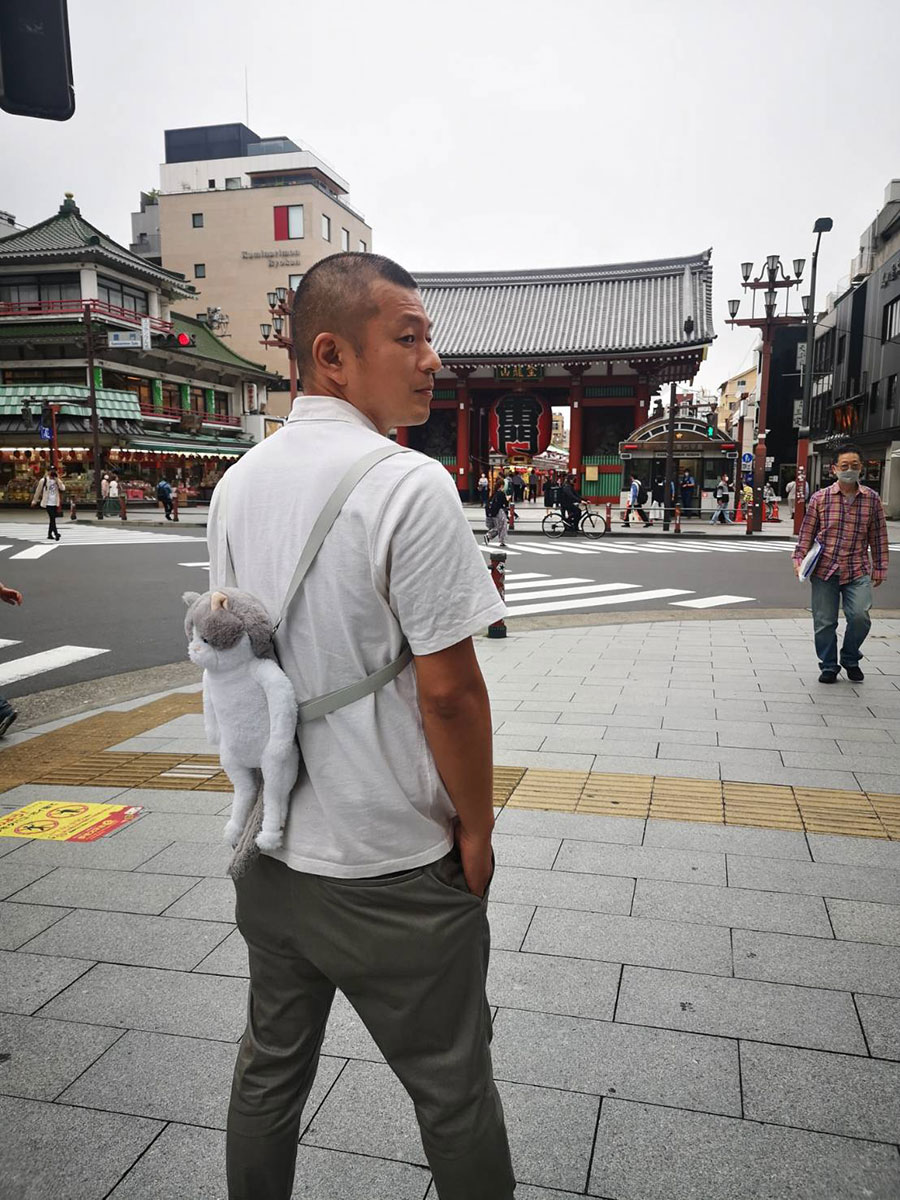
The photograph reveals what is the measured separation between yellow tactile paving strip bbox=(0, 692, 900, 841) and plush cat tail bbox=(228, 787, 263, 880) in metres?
2.74

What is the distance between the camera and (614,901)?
10.3 feet

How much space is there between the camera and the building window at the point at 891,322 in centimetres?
3356

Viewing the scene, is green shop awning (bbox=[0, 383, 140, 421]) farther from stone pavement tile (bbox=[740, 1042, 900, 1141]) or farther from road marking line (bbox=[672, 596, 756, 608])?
stone pavement tile (bbox=[740, 1042, 900, 1141])

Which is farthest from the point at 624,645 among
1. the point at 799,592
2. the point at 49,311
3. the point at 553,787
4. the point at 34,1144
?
the point at 49,311

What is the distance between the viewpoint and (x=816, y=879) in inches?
130

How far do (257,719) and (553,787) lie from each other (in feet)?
10.4

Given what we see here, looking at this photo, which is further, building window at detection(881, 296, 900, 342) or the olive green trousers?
building window at detection(881, 296, 900, 342)

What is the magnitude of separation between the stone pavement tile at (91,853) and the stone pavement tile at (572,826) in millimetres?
1564

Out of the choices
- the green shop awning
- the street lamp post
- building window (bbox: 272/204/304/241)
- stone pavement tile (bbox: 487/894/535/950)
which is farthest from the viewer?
building window (bbox: 272/204/304/241)

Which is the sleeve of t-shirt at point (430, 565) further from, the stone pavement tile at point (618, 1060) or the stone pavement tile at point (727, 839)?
the stone pavement tile at point (727, 839)

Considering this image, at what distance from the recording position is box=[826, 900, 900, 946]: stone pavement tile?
2.88 m

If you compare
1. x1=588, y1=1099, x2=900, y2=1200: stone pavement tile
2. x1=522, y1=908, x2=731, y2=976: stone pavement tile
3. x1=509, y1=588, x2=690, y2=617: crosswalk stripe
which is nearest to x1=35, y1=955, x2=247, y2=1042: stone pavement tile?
x1=522, y1=908, x2=731, y2=976: stone pavement tile

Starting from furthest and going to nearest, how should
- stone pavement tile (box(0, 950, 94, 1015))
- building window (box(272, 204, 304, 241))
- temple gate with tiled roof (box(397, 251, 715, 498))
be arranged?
building window (box(272, 204, 304, 241)) < temple gate with tiled roof (box(397, 251, 715, 498)) < stone pavement tile (box(0, 950, 94, 1015))

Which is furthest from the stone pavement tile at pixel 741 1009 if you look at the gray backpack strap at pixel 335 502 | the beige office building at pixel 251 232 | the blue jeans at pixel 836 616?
the beige office building at pixel 251 232
